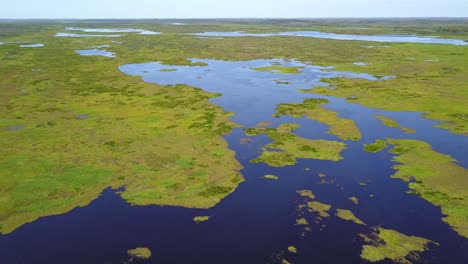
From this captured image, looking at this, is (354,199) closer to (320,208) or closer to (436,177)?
(320,208)

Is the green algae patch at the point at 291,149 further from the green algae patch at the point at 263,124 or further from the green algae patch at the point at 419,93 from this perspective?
the green algae patch at the point at 419,93

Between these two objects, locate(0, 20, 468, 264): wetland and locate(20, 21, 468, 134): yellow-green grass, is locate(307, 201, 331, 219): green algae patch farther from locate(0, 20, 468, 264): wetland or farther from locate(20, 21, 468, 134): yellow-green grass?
locate(20, 21, 468, 134): yellow-green grass

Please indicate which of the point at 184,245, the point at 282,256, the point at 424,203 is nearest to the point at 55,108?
the point at 184,245

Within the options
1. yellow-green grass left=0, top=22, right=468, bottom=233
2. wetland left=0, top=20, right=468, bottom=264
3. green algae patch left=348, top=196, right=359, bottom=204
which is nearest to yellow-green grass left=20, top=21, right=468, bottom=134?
yellow-green grass left=0, top=22, right=468, bottom=233

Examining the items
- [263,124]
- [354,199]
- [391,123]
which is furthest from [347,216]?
[391,123]

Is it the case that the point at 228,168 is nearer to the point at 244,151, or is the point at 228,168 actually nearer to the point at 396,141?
the point at 244,151

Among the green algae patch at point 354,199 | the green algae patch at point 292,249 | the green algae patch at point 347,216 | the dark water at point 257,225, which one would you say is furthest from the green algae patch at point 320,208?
the green algae patch at point 292,249
